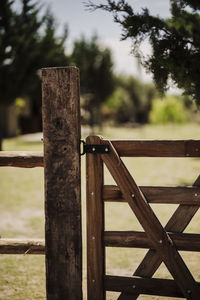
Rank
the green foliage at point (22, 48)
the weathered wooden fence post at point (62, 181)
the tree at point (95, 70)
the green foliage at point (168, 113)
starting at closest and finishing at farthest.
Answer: the weathered wooden fence post at point (62, 181)
the green foliage at point (22, 48)
the tree at point (95, 70)
the green foliage at point (168, 113)

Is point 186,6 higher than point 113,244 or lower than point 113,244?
higher

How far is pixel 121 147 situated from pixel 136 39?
1265mm

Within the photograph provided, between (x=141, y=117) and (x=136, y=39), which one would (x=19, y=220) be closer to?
(x=136, y=39)

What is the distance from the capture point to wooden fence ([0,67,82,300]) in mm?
2547

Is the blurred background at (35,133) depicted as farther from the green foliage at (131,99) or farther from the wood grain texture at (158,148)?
the green foliage at (131,99)

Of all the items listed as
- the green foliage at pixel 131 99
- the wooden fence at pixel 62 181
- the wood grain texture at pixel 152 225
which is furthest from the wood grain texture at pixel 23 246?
the green foliage at pixel 131 99

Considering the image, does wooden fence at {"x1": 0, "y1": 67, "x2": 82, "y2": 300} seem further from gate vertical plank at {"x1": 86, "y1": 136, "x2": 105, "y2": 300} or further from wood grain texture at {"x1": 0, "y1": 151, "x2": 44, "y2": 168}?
wood grain texture at {"x1": 0, "y1": 151, "x2": 44, "y2": 168}

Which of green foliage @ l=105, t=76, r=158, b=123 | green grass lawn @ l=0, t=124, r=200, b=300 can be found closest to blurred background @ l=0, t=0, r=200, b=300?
green grass lawn @ l=0, t=124, r=200, b=300

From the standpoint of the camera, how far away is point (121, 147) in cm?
265

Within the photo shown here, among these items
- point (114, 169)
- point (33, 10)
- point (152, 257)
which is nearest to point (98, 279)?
point (152, 257)

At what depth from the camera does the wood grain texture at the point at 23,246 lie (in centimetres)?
297

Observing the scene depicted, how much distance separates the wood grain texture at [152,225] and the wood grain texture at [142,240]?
0.05 metres

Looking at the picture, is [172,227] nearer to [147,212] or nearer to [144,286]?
[147,212]

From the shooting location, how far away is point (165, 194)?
2625mm
